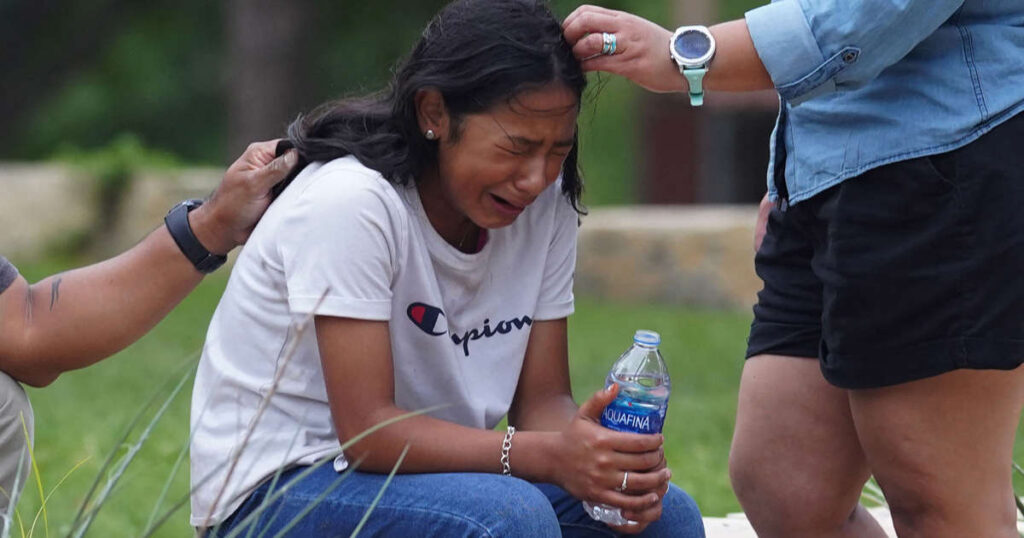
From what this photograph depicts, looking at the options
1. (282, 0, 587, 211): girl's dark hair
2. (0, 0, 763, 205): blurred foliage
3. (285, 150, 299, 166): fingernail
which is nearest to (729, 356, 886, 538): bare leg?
(282, 0, 587, 211): girl's dark hair

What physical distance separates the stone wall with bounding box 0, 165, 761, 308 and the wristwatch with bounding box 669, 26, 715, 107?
7283 millimetres

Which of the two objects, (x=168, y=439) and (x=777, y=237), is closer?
(x=777, y=237)

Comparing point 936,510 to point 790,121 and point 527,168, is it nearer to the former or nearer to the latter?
point 790,121

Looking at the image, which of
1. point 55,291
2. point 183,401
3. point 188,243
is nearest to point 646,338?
point 188,243

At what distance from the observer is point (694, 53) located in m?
2.31

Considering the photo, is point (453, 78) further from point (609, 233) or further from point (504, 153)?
point (609, 233)

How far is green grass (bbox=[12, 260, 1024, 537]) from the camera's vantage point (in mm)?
4699

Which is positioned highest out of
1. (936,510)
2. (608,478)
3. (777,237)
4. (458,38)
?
(458,38)

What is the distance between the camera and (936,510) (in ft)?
7.73

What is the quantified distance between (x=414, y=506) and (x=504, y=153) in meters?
0.64

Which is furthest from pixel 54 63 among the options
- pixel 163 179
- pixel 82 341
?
pixel 82 341

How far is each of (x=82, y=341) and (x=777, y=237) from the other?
1.30 m

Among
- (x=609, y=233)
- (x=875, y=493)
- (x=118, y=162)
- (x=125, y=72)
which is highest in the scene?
(x=875, y=493)

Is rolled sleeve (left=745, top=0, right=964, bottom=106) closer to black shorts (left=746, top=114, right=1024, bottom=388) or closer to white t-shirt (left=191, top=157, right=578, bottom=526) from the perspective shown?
black shorts (left=746, top=114, right=1024, bottom=388)
